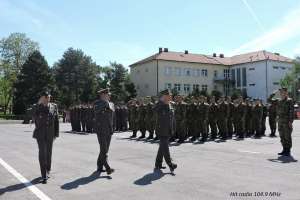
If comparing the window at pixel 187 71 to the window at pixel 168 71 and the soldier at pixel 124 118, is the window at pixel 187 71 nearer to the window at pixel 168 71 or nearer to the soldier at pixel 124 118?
the window at pixel 168 71

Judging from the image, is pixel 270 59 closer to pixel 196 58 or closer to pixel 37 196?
pixel 196 58

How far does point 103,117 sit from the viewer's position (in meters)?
9.89

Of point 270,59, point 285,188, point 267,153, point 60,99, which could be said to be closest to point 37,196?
point 285,188

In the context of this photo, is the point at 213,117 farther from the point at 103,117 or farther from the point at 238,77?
the point at 238,77

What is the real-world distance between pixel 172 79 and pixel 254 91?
16.1 metres

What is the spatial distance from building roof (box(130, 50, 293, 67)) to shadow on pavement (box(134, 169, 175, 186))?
2876 inches

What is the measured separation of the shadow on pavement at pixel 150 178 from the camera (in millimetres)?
8711

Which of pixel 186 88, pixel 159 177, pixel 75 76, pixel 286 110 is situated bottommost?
pixel 159 177

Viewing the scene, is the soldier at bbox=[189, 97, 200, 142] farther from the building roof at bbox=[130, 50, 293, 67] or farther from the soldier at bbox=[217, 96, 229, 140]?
the building roof at bbox=[130, 50, 293, 67]

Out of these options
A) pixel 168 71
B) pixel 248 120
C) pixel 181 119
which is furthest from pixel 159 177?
pixel 168 71

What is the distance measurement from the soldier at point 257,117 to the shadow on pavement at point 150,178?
11.3 m

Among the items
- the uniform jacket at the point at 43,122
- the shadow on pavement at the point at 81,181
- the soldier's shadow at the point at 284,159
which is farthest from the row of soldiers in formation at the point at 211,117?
the uniform jacket at the point at 43,122

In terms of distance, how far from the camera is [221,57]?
313 feet

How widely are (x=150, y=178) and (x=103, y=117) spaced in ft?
5.82
